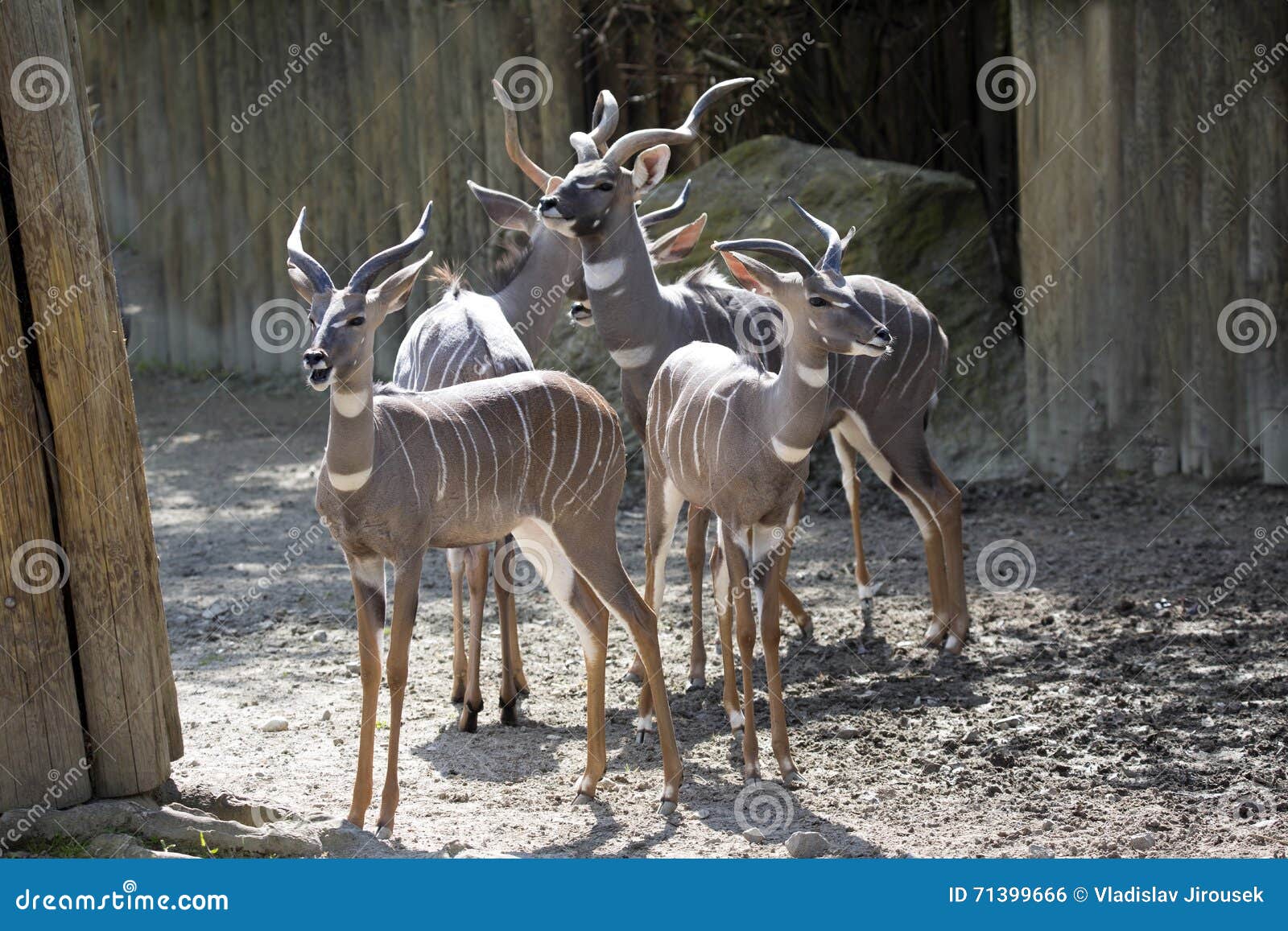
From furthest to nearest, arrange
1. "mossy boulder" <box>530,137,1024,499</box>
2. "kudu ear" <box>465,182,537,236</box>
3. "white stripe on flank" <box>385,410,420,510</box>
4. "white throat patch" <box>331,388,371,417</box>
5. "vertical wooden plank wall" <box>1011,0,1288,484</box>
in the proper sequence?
"mossy boulder" <box>530,137,1024,499</box>
"vertical wooden plank wall" <box>1011,0,1288,484</box>
"kudu ear" <box>465,182,537,236</box>
"white stripe on flank" <box>385,410,420,510</box>
"white throat patch" <box>331,388,371,417</box>

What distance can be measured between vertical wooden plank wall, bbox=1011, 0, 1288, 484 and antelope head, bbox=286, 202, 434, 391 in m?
4.72

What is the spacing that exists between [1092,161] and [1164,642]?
3.08 meters

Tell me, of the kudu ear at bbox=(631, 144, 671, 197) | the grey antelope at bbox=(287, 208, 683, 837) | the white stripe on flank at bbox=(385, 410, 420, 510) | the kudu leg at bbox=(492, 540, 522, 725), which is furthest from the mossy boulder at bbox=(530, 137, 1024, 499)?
the white stripe on flank at bbox=(385, 410, 420, 510)

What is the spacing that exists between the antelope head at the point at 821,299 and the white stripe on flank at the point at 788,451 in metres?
0.31

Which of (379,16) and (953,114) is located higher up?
(379,16)

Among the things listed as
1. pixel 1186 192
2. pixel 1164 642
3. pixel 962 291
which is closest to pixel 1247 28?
pixel 1186 192

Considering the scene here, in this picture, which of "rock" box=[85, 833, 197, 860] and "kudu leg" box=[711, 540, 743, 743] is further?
"kudu leg" box=[711, 540, 743, 743]

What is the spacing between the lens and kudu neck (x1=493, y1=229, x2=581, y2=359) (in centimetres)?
605

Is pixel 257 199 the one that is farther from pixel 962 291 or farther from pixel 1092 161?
pixel 1092 161

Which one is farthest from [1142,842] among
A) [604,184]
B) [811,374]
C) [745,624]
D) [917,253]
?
[917,253]

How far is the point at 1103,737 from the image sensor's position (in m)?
4.73

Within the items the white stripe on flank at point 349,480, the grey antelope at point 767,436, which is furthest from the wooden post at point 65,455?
the grey antelope at point 767,436

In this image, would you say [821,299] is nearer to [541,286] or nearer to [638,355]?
[638,355]

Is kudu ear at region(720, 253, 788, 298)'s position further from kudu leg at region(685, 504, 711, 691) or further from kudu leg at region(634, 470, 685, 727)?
A: kudu leg at region(685, 504, 711, 691)
